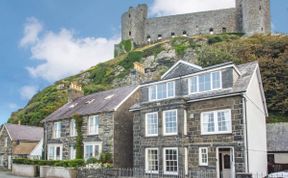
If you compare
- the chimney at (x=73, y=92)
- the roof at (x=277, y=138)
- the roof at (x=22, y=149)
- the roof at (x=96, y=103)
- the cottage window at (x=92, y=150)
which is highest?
the chimney at (x=73, y=92)

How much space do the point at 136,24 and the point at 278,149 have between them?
6944cm

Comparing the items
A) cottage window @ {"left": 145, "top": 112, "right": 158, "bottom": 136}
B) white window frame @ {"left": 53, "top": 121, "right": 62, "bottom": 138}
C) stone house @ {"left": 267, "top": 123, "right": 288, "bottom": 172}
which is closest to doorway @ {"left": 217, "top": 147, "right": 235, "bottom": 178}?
cottage window @ {"left": 145, "top": 112, "right": 158, "bottom": 136}

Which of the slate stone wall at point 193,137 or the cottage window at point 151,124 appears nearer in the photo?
the slate stone wall at point 193,137

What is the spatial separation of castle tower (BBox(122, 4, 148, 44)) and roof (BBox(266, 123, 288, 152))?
65.6 metres

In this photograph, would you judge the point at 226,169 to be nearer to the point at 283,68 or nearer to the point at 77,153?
the point at 77,153

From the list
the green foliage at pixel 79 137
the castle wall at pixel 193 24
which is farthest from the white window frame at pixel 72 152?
the castle wall at pixel 193 24

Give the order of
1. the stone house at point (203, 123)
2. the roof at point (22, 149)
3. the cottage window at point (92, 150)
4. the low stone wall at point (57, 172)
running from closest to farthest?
the stone house at point (203, 123) → the low stone wall at point (57, 172) → the cottage window at point (92, 150) → the roof at point (22, 149)

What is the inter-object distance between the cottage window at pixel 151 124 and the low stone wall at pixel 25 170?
38.3ft

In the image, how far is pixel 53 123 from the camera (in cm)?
3616

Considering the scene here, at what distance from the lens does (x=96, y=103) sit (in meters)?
33.8

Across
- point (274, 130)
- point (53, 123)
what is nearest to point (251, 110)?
point (274, 130)

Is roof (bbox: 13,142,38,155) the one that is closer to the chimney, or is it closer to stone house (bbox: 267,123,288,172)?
the chimney

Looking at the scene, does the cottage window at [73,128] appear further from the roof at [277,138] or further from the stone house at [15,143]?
the roof at [277,138]

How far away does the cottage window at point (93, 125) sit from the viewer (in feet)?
102
